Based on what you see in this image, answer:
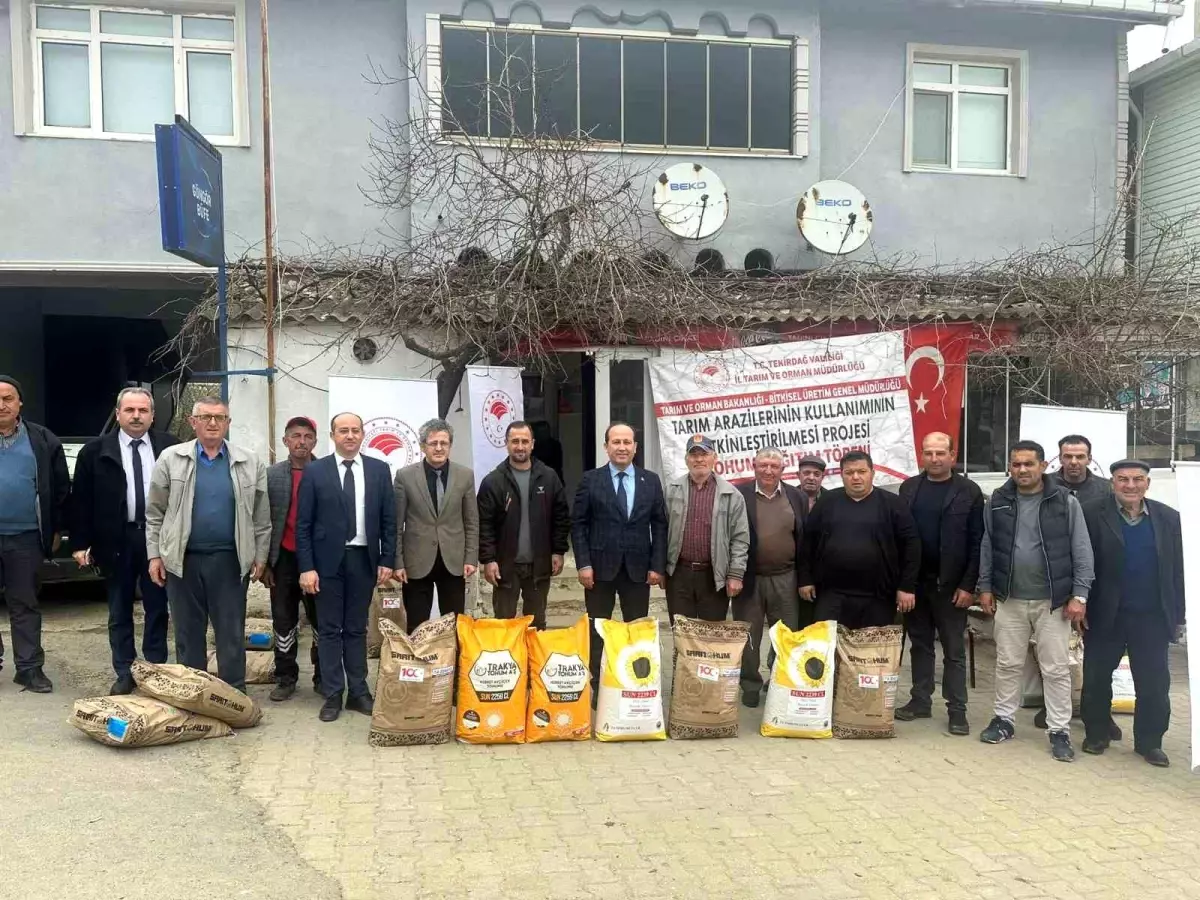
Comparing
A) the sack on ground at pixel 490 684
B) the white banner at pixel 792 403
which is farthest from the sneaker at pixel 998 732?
the white banner at pixel 792 403

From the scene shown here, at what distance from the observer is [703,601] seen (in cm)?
603

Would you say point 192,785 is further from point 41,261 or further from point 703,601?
point 41,261

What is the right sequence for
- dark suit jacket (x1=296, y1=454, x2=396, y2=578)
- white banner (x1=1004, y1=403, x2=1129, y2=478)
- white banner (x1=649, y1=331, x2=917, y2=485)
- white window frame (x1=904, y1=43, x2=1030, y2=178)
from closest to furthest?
dark suit jacket (x1=296, y1=454, x2=396, y2=578)
white banner (x1=1004, y1=403, x2=1129, y2=478)
white banner (x1=649, y1=331, x2=917, y2=485)
white window frame (x1=904, y1=43, x2=1030, y2=178)

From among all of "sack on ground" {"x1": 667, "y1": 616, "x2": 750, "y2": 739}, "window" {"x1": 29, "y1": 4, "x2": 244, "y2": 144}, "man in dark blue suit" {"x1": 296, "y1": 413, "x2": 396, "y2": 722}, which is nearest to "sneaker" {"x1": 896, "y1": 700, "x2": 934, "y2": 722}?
"sack on ground" {"x1": 667, "y1": 616, "x2": 750, "y2": 739}

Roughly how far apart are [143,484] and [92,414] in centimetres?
986

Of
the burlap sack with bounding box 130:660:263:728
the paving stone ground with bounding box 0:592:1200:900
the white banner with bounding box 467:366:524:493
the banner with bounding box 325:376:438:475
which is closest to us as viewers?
the paving stone ground with bounding box 0:592:1200:900

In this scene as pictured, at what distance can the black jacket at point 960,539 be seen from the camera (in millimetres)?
5641

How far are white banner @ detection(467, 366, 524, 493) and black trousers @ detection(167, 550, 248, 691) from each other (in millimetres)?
2373

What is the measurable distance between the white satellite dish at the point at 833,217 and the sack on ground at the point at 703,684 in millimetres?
6186

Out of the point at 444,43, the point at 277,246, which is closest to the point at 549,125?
the point at 444,43

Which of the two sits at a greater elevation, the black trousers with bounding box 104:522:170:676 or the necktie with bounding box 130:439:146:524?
the necktie with bounding box 130:439:146:524

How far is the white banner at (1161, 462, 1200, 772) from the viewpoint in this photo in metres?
4.97

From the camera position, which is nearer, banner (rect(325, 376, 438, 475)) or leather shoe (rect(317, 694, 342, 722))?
leather shoe (rect(317, 694, 342, 722))

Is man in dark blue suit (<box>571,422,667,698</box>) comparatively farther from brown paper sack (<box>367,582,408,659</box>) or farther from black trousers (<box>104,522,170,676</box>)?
A: black trousers (<box>104,522,170,676</box>)
